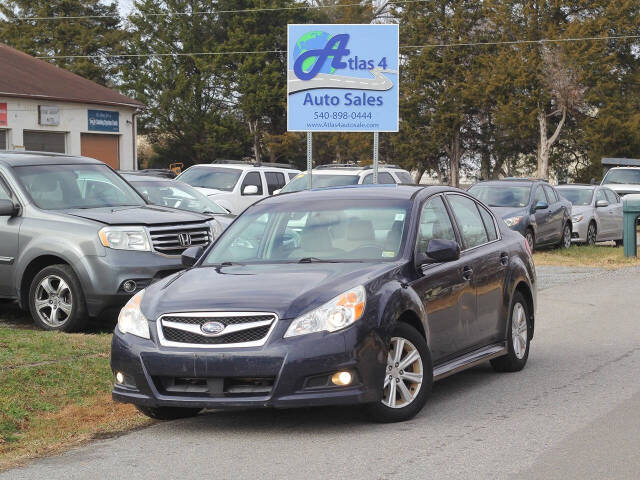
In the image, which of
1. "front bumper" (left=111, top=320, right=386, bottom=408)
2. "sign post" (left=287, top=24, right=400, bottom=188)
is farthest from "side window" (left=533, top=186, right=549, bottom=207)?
"front bumper" (left=111, top=320, right=386, bottom=408)

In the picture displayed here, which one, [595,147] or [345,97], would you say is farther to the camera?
[595,147]

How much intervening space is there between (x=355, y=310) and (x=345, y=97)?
1253 cm

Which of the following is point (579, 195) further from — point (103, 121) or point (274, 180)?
point (103, 121)

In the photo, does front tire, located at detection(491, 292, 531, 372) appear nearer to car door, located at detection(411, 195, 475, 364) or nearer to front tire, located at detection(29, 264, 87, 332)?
car door, located at detection(411, 195, 475, 364)

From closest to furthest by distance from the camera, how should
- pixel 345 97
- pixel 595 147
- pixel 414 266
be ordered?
pixel 414 266
pixel 345 97
pixel 595 147

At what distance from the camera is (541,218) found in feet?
76.6

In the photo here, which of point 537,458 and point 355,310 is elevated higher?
point 355,310

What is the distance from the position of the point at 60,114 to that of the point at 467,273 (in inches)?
1460

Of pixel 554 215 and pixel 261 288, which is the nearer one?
pixel 261 288

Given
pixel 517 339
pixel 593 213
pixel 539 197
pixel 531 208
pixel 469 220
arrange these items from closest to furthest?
pixel 469 220
pixel 517 339
pixel 531 208
pixel 539 197
pixel 593 213

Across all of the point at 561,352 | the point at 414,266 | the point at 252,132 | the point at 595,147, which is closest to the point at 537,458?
the point at 414,266

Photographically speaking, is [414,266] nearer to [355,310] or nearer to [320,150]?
[355,310]

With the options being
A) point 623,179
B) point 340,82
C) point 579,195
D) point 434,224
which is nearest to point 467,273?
point 434,224

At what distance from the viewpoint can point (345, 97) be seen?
19031mm
